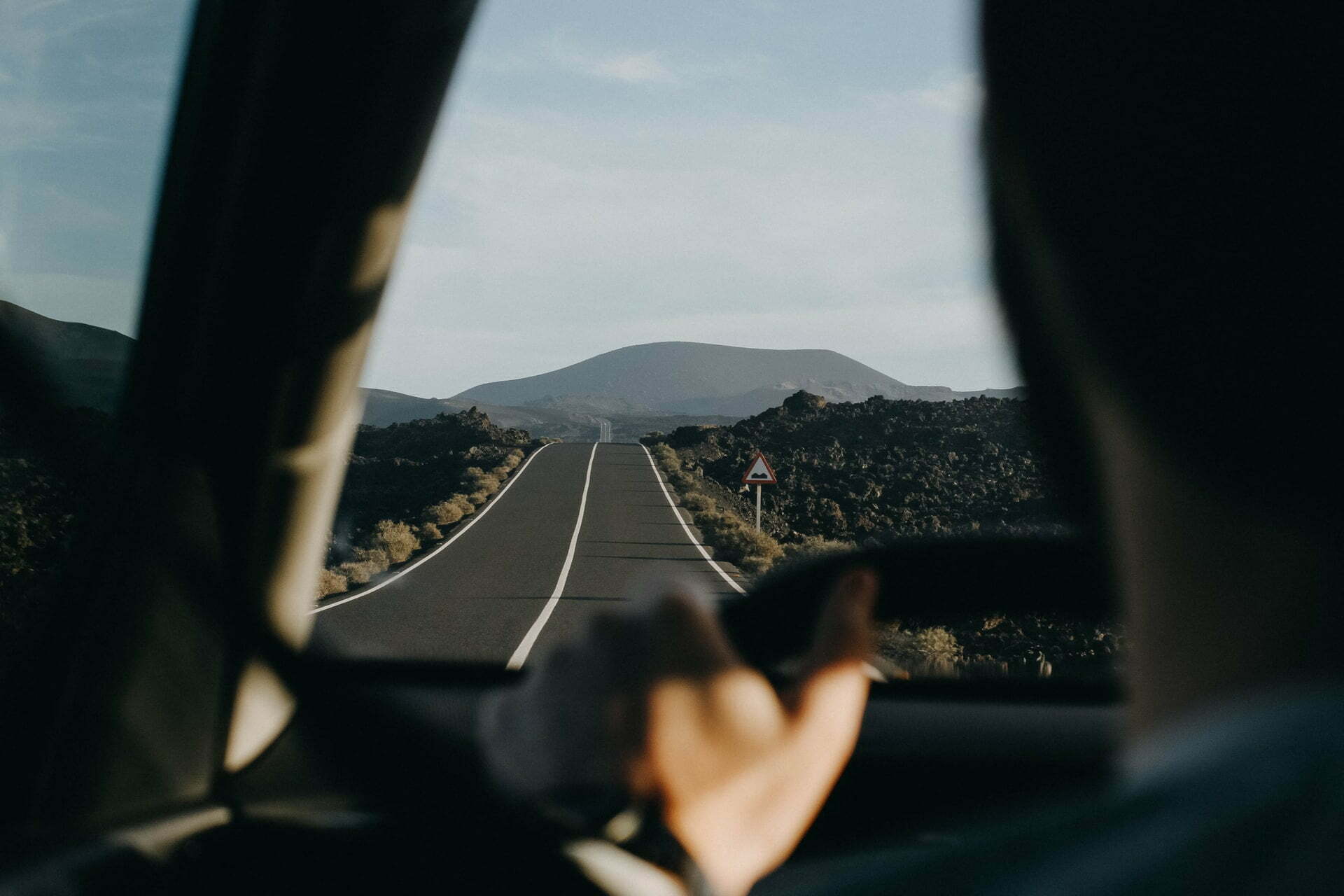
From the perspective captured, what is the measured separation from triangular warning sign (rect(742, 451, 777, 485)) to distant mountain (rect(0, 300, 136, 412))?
278cm

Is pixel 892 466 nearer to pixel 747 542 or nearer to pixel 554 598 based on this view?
pixel 747 542

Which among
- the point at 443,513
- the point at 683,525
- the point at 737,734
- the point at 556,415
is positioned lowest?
the point at 443,513

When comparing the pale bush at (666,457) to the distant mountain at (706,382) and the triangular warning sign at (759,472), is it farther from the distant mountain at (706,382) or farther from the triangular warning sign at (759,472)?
the triangular warning sign at (759,472)

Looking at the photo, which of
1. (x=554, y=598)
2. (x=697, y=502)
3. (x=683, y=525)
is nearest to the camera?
(x=554, y=598)

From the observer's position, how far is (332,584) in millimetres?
5867

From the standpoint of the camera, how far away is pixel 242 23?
1.49 m

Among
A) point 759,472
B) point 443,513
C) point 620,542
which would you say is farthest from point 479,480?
point 759,472

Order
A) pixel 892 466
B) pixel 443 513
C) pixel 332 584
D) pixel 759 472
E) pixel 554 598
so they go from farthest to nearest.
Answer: pixel 443 513 → pixel 554 598 → pixel 332 584 → pixel 759 472 → pixel 892 466

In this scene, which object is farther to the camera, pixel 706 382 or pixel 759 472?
pixel 706 382

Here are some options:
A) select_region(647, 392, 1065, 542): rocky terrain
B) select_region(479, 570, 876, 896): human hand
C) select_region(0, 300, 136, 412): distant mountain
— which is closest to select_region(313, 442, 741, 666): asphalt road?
select_region(647, 392, 1065, 542): rocky terrain

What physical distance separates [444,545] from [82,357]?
6.43 m

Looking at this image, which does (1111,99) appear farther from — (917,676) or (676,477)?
(676,477)

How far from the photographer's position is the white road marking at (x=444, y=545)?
19.3ft

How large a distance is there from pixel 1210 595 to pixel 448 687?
2.10 m
